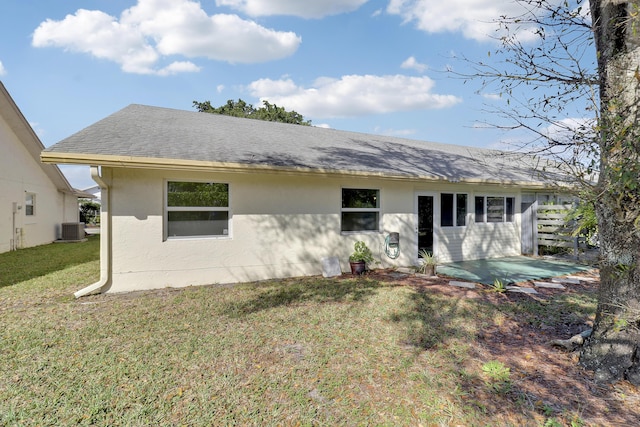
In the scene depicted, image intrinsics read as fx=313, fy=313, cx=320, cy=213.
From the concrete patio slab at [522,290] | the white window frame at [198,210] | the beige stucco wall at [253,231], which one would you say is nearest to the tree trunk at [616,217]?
the concrete patio slab at [522,290]

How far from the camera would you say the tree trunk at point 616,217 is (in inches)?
115

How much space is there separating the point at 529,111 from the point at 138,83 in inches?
507

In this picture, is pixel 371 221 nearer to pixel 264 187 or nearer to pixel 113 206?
pixel 264 187

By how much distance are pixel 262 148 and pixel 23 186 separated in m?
12.0

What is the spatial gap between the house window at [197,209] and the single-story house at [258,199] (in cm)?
2

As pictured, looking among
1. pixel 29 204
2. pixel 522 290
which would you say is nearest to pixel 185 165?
pixel 522 290

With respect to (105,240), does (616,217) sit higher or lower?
higher

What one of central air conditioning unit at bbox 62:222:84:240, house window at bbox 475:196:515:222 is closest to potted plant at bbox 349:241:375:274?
house window at bbox 475:196:515:222

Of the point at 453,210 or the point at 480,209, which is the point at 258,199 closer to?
the point at 453,210

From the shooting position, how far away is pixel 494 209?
1082cm

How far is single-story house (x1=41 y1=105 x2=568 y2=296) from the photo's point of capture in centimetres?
617

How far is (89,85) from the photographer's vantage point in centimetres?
1041

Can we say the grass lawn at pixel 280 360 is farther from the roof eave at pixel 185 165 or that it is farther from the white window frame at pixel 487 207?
the white window frame at pixel 487 207

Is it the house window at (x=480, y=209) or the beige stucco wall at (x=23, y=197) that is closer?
the house window at (x=480, y=209)
